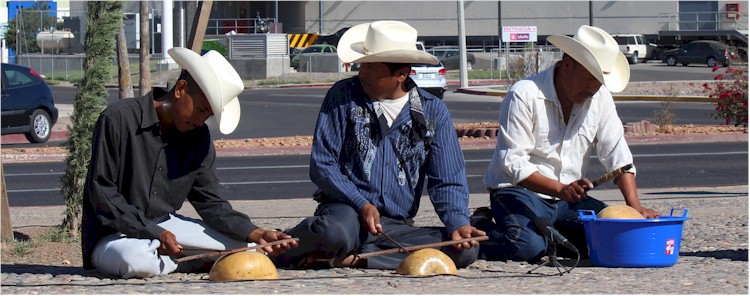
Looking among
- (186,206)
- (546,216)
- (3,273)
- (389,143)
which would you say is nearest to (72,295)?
(3,273)

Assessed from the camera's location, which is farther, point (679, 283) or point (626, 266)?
point (626, 266)

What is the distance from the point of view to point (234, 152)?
63.5ft

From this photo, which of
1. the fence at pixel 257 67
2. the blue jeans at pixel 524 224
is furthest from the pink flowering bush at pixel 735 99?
the fence at pixel 257 67

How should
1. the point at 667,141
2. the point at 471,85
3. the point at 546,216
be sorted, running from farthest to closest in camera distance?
1. the point at 471,85
2. the point at 667,141
3. the point at 546,216

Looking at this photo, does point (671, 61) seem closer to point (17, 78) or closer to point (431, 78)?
point (431, 78)

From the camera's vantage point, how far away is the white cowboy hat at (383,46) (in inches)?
258

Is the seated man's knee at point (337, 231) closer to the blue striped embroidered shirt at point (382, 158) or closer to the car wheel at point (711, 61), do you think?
the blue striped embroidered shirt at point (382, 158)

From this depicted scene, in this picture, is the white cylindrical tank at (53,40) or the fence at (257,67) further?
the white cylindrical tank at (53,40)

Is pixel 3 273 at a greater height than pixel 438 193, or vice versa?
pixel 438 193

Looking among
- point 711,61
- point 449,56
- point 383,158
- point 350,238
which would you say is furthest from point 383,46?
point 711,61

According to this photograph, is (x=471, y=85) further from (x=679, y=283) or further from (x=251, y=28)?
(x=679, y=283)

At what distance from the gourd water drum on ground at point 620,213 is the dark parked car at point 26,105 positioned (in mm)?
15998

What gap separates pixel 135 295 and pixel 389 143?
1717 millimetres

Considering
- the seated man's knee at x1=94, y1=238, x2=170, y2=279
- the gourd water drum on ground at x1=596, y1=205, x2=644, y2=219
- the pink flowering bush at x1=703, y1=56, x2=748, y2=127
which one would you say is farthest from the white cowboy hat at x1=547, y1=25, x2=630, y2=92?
the pink flowering bush at x1=703, y1=56, x2=748, y2=127
